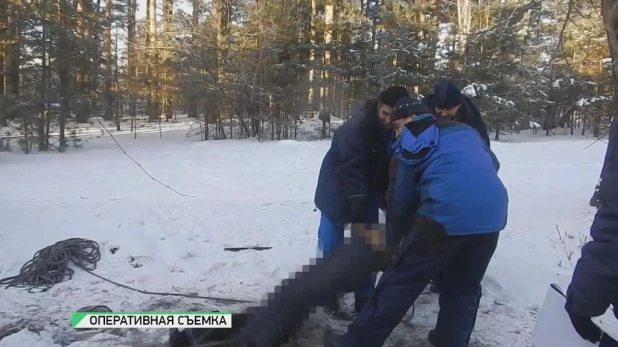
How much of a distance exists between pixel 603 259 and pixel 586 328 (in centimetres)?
52

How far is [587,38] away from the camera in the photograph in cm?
1586

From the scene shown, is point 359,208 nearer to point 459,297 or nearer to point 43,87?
point 459,297

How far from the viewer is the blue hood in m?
2.53

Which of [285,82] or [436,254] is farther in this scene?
[285,82]

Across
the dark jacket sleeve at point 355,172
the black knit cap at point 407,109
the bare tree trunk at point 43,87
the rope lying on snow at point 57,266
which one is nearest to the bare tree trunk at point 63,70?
the bare tree trunk at point 43,87

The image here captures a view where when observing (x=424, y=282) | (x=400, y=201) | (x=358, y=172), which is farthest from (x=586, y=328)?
(x=358, y=172)

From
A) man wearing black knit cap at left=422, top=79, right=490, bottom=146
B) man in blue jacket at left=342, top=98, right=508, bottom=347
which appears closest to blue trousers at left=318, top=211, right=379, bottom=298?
man in blue jacket at left=342, top=98, right=508, bottom=347

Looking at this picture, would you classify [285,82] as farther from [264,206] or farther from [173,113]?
[264,206]

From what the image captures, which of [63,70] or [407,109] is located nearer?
[407,109]

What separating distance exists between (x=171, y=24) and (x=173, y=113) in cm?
650

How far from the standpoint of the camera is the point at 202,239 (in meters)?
5.20

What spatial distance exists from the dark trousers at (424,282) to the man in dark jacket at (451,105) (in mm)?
454

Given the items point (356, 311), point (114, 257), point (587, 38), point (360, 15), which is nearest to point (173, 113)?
point (360, 15)

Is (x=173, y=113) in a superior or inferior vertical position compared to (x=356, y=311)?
superior
